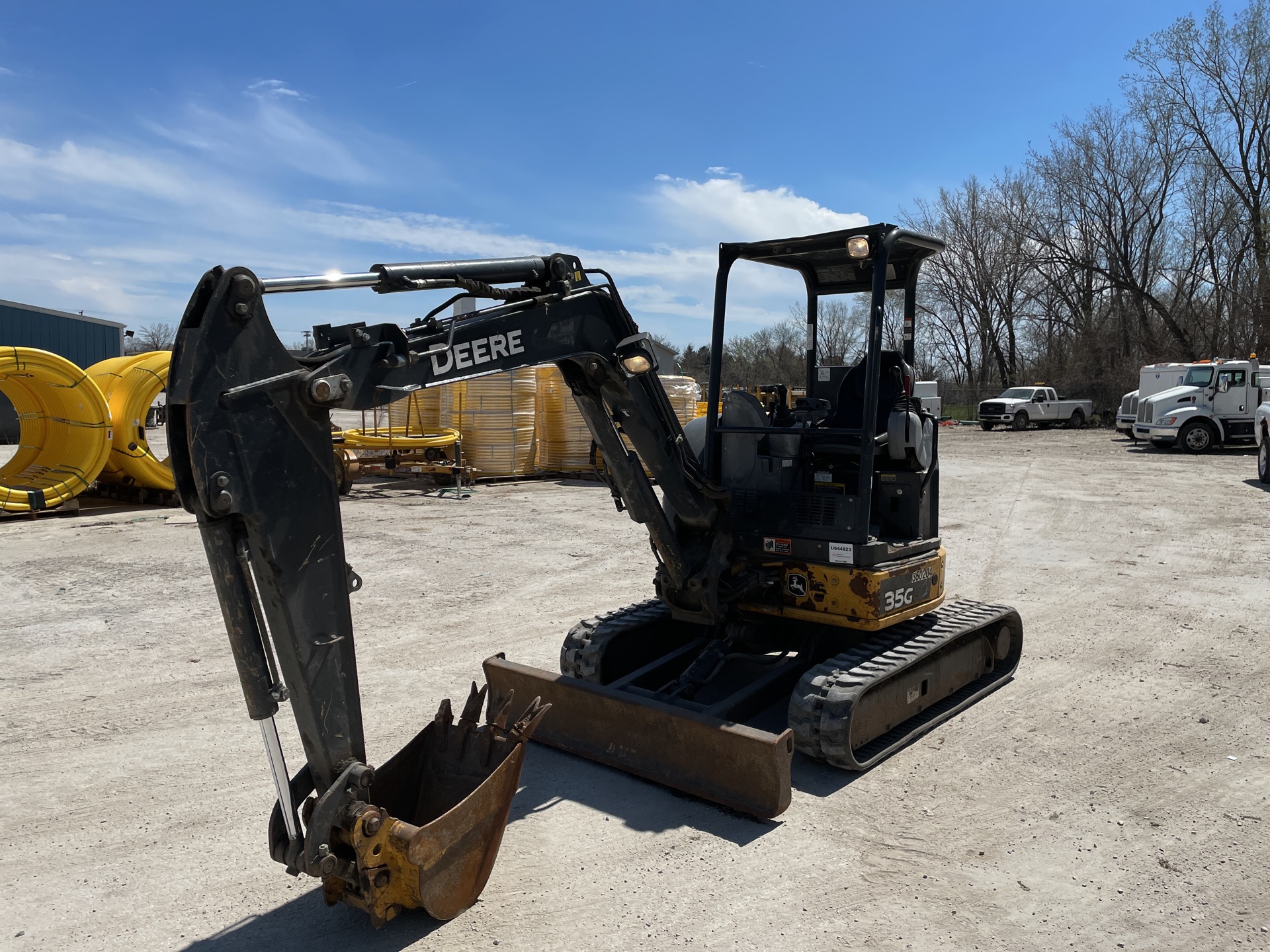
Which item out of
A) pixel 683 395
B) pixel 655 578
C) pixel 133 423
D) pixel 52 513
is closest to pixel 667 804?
pixel 655 578

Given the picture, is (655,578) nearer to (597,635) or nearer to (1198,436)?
(597,635)

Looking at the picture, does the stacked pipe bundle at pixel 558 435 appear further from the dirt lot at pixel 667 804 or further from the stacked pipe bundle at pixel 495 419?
the dirt lot at pixel 667 804

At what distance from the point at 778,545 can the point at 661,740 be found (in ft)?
4.88

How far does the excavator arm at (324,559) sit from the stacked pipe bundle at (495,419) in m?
14.9

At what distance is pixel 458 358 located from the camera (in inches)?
→ 161

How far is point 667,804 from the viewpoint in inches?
200

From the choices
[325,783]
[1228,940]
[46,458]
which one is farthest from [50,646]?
[46,458]

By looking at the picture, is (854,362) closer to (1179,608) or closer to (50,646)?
(1179,608)

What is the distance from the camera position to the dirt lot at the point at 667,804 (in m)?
3.95

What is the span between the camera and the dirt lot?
156 inches

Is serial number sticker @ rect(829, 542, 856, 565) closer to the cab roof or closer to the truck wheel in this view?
the cab roof

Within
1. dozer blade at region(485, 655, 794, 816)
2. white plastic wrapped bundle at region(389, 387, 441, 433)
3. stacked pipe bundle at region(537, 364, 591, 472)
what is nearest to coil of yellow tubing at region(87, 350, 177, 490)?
white plastic wrapped bundle at region(389, 387, 441, 433)

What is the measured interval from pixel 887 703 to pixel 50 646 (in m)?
6.93

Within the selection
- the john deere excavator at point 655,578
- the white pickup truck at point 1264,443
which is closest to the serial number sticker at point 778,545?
the john deere excavator at point 655,578
